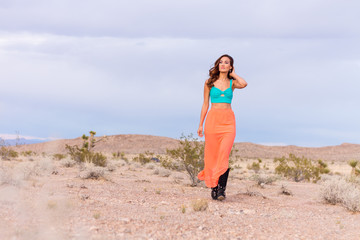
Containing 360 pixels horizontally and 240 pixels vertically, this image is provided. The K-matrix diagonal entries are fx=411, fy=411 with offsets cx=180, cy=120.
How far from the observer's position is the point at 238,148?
2773 inches

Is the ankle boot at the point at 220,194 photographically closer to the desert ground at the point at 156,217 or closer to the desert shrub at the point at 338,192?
the desert ground at the point at 156,217

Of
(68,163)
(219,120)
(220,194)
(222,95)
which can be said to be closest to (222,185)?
(220,194)

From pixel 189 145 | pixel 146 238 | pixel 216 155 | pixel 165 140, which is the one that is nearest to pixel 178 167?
pixel 189 145

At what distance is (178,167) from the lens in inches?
519

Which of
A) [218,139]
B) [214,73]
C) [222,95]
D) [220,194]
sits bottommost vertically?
[220,194]

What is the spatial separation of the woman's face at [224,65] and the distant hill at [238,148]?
5620 centimetres

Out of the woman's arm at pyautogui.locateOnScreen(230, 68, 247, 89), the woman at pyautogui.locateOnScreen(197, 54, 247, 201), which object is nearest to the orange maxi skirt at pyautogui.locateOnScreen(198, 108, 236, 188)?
the woman at pyautogui.locateOnScreen(197, 54, 247, 201)

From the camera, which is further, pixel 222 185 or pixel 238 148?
pixel 238 148

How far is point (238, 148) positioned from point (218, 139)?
208ft

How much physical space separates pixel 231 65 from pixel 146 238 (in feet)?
14.7

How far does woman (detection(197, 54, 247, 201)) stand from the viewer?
26.1 feet

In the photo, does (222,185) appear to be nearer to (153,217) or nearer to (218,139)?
(218,139)

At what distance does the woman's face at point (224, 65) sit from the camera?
8.05 meters

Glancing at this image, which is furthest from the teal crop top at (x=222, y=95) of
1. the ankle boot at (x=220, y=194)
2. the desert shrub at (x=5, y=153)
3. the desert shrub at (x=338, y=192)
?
the desert shrub at (x=5, y=153)
